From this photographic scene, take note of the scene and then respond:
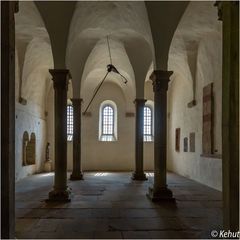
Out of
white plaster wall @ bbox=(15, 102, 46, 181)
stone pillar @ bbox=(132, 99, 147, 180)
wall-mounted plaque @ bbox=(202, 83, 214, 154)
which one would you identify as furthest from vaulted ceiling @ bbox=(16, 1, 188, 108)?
wall-mounted plaque @ bbox=(202, 83, 214, 154)

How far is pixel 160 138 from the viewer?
9.27m

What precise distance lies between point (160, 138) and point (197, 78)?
605 cm

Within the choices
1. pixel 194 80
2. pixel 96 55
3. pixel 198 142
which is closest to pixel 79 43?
pixel 96 55

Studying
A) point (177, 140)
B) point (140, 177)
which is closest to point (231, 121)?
point (140, 177)

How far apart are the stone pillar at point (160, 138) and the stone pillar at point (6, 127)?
5.67 metres

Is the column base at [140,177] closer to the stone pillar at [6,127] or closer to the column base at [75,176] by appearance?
the column base at [75,176]

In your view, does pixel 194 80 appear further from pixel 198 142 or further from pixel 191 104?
pixel 198 142

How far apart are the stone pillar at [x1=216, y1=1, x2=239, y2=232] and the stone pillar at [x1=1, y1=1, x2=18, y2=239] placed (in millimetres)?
2585

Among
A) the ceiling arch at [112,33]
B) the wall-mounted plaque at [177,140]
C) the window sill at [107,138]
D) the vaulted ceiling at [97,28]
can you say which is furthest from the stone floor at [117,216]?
the window sill at [107,138]

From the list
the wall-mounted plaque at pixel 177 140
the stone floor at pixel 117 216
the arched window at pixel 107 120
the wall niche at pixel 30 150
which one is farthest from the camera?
the arched window at pixel 107 120

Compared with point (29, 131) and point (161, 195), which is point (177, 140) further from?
point (161, 195)

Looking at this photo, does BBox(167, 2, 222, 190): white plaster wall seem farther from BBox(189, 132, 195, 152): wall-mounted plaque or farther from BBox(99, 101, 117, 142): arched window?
BBox(99, 101, 117, 142): arched window

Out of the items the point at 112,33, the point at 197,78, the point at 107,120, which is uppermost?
the point at 112,33

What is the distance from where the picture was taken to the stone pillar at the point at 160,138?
361 inches
